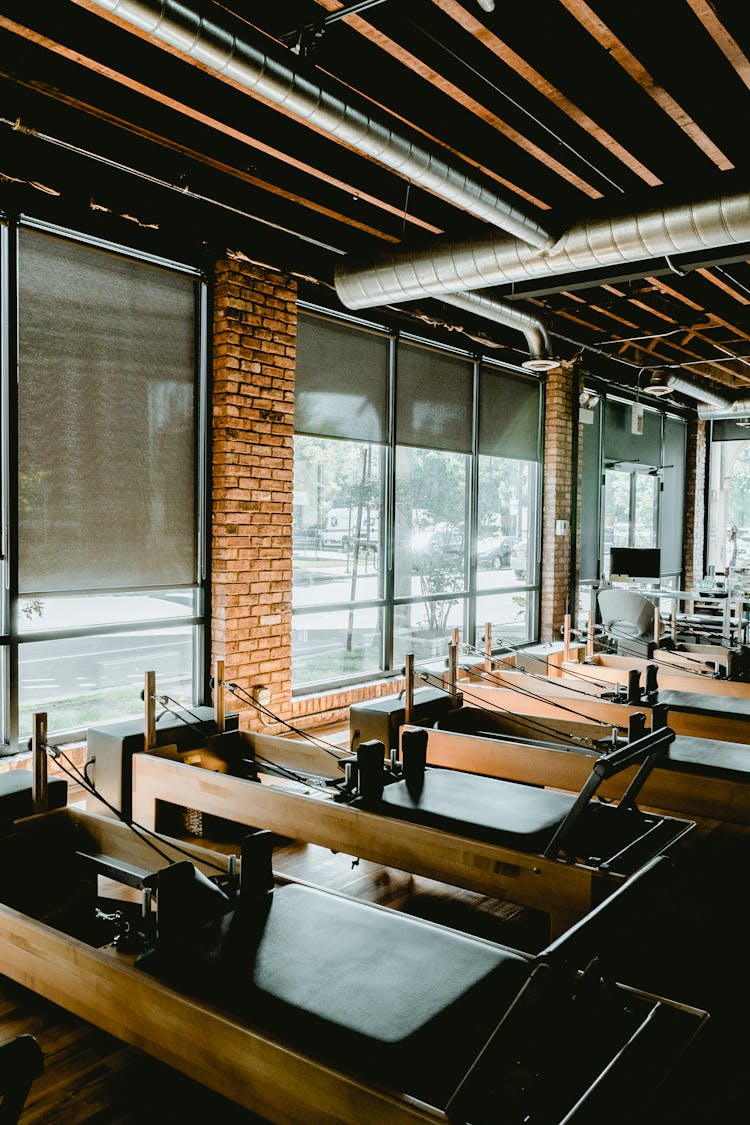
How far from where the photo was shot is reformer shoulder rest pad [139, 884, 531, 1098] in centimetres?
174

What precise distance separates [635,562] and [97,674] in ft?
20.9

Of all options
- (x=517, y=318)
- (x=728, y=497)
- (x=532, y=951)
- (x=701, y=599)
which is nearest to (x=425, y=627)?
(x=517, y=318)

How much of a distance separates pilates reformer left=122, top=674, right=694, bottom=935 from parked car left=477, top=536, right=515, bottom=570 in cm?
401

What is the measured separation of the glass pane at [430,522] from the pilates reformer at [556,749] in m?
1.59

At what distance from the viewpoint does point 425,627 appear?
23.6 feet

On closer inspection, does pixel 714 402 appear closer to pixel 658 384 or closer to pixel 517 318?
pixel 658 384

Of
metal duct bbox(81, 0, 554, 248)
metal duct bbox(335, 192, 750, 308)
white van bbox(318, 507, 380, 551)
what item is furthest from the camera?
white van bbox(318, 507, 380, 551)

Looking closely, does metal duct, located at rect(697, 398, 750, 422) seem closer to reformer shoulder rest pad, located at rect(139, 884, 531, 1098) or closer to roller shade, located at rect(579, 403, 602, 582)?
roller shade, located at rect(579, 403, 602, 582)

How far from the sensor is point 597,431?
31.4ft

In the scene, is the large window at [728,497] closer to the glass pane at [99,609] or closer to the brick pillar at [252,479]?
the brick pillar at [252,479]

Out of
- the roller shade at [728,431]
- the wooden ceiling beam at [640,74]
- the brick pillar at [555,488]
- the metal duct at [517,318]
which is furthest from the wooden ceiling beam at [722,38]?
the roller shade at [728,431]

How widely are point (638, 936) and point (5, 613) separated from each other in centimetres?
321

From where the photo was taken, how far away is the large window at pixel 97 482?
4262 mm

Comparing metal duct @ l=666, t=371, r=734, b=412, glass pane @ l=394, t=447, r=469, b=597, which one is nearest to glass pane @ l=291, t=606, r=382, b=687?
glass pane @ l=394, t=447, r=469, b=597
